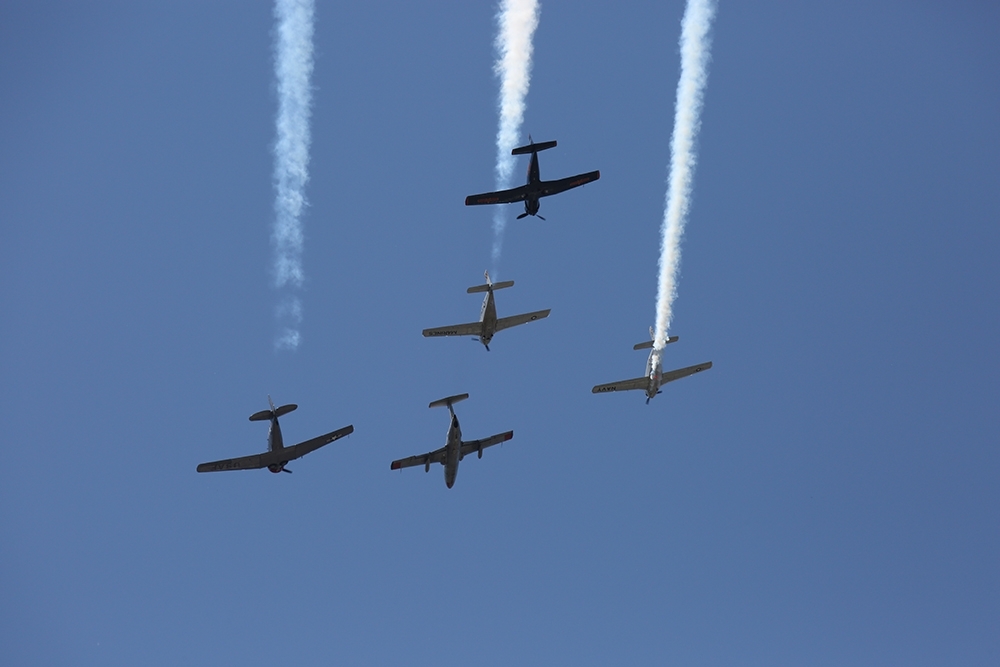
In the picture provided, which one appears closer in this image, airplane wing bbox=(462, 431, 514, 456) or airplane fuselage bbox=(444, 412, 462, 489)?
airplane fuselage bbox=(444, 412, 462, 489)

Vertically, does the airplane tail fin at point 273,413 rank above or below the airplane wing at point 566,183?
below

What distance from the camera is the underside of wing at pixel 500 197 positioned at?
38031 millimetres

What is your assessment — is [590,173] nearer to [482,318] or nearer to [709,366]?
[482,318]

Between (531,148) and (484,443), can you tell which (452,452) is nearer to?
(484,443)

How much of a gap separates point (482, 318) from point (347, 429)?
28.5 ft

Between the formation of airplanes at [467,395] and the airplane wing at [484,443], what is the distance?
2.1 inches

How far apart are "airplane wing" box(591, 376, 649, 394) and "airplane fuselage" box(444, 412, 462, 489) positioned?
21.5ft

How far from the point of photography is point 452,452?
41188 mm

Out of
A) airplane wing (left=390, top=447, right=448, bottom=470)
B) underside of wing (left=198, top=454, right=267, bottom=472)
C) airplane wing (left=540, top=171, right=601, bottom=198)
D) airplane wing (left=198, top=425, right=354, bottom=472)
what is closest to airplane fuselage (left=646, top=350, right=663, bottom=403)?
airplane wing (left=540, top=171, right=601, bottom=198)

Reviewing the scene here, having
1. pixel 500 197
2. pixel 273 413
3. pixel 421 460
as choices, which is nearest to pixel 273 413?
pixel 273 413

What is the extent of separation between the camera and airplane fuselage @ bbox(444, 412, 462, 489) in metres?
40.8

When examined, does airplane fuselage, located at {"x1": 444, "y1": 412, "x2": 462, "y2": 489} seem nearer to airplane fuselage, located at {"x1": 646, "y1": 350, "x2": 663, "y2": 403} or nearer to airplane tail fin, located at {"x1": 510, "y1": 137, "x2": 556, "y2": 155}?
airplane fuselage, located at {"x1": 646, "y1": 350, "x2": 663, "y2": 403}

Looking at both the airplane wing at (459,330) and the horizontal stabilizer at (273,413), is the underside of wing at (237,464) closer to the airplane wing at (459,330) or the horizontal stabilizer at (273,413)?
the horizontal stabilizer at (273,413)

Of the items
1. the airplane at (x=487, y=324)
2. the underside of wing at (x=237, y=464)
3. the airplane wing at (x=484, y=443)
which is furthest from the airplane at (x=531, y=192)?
the underside of wing at (x=237, y=464)
